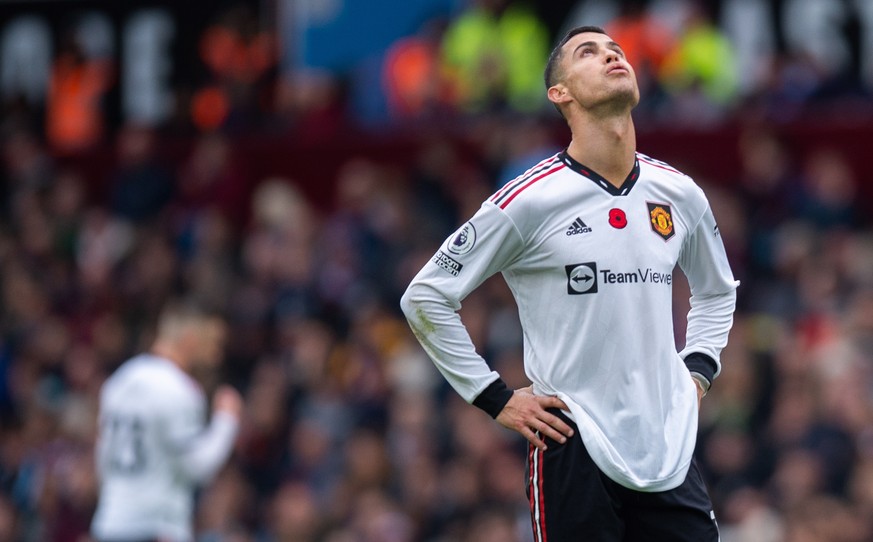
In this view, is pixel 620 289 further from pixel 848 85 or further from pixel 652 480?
pixel 848 85

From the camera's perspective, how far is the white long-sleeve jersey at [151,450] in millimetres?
9977

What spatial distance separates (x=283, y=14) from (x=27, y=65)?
3.51 m

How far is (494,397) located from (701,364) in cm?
85

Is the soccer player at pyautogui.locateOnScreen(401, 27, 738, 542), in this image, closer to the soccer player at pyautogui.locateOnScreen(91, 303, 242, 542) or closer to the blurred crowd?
the soccer player at pyautogui.locateOnScreen(91, 303, 242, 542)

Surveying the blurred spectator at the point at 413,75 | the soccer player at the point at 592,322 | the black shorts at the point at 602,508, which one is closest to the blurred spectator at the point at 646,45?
the blurred spectator at the point at 413,75

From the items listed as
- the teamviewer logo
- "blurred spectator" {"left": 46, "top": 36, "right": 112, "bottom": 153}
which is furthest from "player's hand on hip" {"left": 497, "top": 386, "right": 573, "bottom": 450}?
"blurred spectator" {"left": 46, "top": 36, "right": 112, "bottom": 153}

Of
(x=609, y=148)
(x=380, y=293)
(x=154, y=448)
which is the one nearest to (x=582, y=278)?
(x=609, y=148)

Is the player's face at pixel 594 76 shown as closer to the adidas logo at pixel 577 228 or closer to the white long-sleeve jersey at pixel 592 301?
the white long-sleeve jersey at pixel 592 301

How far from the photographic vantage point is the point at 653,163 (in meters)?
5.82

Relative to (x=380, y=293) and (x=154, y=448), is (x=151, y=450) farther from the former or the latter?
(x=380, y=293)

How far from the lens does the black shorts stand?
542 cm

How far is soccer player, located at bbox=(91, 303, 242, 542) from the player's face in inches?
190

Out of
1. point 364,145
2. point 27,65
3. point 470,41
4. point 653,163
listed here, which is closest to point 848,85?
point 470,41

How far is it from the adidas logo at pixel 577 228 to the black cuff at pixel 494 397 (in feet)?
1.92
